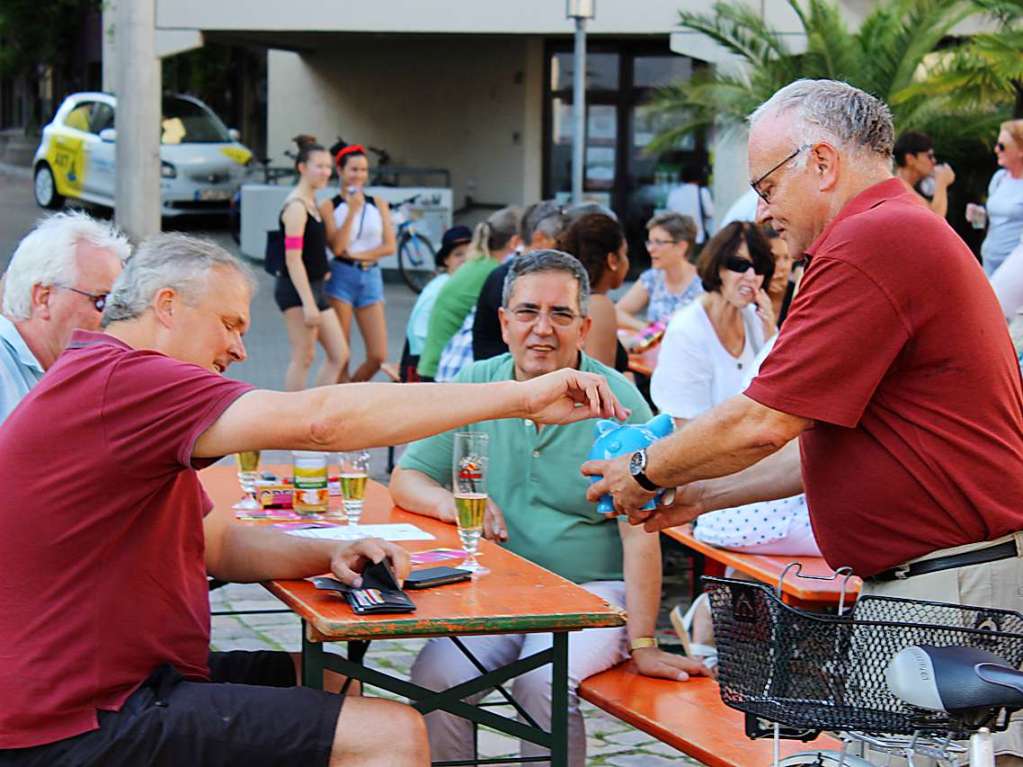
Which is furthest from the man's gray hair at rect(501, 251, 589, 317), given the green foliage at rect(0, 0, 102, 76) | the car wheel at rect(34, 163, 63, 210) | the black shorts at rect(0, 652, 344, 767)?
the green foliage at rect(0, 0, 102, 76)

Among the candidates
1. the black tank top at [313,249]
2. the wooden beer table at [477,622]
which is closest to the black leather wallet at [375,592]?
the wooden beer table at [477,622]

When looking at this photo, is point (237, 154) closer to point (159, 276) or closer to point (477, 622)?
point (159, 276)

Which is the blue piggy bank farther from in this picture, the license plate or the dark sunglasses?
the license plate

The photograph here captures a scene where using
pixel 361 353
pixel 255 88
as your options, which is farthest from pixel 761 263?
pixel 255 88

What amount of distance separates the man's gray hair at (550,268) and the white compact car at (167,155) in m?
18.4

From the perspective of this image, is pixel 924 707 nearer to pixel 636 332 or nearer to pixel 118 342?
pixel 118 342

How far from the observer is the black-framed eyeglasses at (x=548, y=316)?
4754mm

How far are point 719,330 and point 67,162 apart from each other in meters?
18.7

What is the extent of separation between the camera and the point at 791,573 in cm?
462

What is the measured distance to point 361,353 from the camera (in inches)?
567

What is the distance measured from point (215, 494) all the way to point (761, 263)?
271cm

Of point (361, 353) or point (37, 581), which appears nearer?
point (37, 581)

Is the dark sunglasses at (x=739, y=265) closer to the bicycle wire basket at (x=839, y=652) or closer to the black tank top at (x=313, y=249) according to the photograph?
the bicycle wire basket at (x=839, y=652)

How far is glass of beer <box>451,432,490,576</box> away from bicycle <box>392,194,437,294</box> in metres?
15.5
